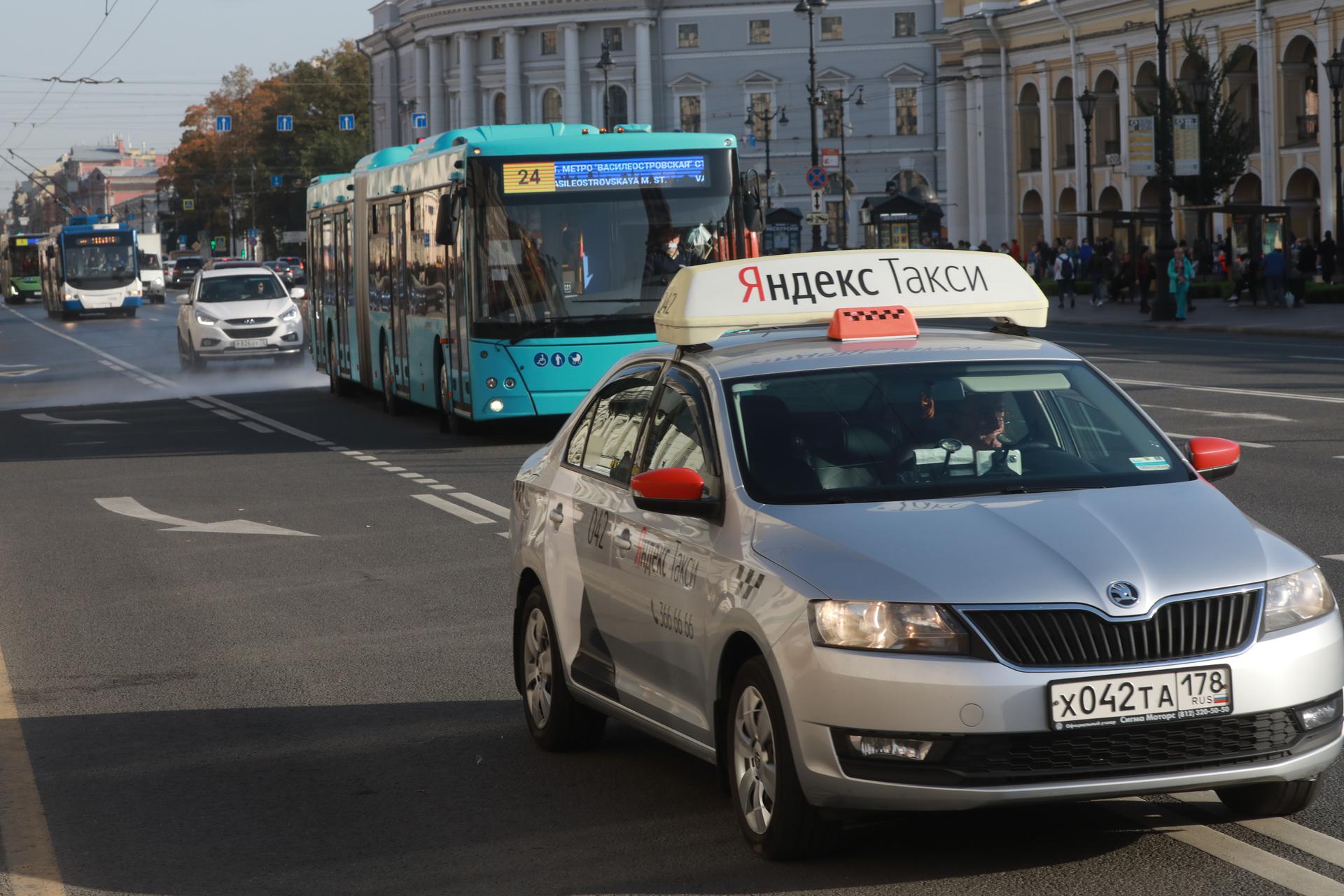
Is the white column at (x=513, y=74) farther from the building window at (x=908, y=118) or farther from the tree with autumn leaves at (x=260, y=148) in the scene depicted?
the building window at (x=908, y=118)

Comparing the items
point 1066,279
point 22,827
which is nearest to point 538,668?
point 22,827

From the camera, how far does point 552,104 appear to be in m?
130

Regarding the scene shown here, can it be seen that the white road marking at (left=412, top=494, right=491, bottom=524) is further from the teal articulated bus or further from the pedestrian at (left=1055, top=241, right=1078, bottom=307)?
the pedestrian at (left=1055, top=241, right=1078, bottom=307)

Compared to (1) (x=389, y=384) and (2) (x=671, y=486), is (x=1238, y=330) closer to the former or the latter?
(1) (x=389, y=384)

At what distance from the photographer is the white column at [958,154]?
86.7 metres

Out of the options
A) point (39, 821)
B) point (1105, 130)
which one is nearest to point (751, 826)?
point (39, 821)

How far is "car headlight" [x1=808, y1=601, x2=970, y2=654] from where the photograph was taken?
201 inches

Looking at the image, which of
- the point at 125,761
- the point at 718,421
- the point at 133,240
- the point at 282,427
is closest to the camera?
the point at 718,421

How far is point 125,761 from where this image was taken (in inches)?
285

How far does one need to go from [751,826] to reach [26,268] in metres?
89.9

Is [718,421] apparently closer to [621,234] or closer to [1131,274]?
[621,234]

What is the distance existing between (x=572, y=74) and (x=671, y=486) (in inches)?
4845

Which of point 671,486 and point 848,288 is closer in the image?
point 671,486

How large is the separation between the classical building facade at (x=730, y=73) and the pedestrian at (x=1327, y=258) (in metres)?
63.0
